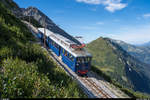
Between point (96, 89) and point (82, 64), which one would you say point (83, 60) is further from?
point (96, 89)

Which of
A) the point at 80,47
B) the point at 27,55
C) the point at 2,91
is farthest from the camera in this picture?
the point at 80,47

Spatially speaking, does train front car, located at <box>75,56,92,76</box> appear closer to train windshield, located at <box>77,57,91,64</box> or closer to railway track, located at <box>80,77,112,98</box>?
train windshield, located at <box>77,57,91,64</box>

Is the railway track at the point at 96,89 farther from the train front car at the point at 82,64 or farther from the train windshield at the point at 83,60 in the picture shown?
the train windshield at the point at 83,60

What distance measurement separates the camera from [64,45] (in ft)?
74.3

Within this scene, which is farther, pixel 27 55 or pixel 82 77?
pixel 82 77

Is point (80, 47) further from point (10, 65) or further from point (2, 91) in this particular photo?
point (2, 91)

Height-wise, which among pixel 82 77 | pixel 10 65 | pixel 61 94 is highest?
pixel 10 65

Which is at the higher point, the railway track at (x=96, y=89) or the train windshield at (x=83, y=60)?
the train windshield at (x=83, y=60)

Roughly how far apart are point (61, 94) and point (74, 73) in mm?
14153

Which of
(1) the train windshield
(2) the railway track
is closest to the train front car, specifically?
(1) the train windshield

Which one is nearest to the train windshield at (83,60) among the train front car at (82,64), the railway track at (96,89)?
the train front car at (82,64)

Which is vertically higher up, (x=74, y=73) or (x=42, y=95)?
(x=42, y=95)

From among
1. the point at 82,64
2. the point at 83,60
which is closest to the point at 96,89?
the point at 82,64

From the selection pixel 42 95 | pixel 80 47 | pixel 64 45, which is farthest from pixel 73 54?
pixel 42 95
